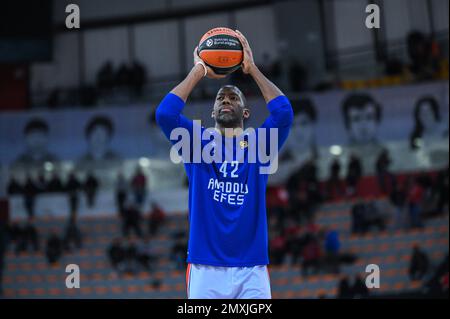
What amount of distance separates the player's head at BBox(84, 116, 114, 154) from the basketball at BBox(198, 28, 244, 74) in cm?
1650

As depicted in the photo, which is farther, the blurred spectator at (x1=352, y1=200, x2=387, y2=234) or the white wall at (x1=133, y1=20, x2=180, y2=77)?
the white wall at (x1=133, y1=20, x2=180, y2=77)

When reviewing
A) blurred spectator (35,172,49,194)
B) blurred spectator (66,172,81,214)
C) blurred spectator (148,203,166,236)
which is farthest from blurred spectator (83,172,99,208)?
blurred spectator (148,203,166,236)

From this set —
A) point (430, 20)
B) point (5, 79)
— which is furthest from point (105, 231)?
point (430, 20)

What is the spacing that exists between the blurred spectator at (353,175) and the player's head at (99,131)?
736 centimetres

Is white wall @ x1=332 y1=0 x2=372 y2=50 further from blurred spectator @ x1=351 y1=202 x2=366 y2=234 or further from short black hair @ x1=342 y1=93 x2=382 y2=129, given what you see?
blurred spectator @ x1=351 y1=202 x2=366 y2=234

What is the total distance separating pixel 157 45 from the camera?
2494cm

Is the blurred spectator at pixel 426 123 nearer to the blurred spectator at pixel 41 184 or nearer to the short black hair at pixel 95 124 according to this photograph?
the short black hair at pixel 95 124

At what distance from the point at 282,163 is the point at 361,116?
2729 mm

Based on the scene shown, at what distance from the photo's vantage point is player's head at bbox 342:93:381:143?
18766 millimetres

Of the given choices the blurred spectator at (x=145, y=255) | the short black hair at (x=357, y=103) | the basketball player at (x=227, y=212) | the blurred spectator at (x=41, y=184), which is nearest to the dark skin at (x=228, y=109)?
the basketball player at (x=227, y=212)

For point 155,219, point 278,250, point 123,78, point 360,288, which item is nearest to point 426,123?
point 278,250

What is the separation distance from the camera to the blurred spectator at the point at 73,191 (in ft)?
64.3

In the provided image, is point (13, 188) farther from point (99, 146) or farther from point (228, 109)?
point (228, 109)
